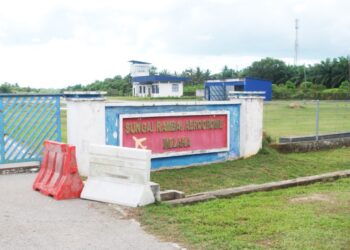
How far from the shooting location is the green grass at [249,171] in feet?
34.9

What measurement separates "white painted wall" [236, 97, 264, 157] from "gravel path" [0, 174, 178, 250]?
6491 millimetres

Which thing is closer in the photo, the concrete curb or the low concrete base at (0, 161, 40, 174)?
the concrete curb

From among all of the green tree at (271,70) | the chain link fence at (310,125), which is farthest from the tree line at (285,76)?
the chain link fence at (310,125)

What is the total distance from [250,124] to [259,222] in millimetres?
7214

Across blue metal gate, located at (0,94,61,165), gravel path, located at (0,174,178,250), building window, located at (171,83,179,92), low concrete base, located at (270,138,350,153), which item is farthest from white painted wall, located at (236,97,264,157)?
building window, located at (171,83,179,92)

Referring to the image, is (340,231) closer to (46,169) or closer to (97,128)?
(46,169)

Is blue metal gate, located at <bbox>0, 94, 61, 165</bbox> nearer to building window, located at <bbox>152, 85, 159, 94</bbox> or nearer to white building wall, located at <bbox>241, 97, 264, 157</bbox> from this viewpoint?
white building wall, located at <bbox>241, 97, 264, 157</bbox>

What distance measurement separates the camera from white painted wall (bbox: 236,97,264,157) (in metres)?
13.5

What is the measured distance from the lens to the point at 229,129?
43.7ft

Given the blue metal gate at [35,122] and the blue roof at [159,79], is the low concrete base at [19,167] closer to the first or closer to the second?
the blue metal gate at [35,122]

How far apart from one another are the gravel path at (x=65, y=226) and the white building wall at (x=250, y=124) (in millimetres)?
6491

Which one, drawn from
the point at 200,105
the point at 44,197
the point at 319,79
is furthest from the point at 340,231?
the point at 319,79

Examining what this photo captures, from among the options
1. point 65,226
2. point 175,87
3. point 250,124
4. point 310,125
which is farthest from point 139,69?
point 65,226

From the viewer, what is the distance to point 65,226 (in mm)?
6578
